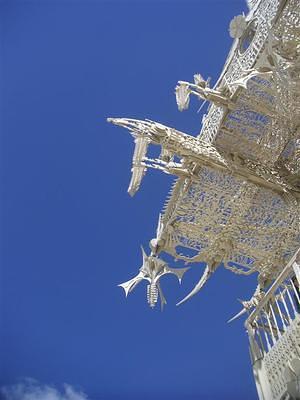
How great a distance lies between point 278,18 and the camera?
5.16 m

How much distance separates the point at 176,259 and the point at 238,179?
1.85 m

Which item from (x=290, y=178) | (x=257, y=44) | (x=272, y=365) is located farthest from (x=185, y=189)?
(x=272, y=365)

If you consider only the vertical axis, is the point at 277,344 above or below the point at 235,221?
below

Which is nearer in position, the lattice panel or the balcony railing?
the balcony railing

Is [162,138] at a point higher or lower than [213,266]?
higher

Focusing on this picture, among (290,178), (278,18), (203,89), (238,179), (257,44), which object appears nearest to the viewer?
(278,18)

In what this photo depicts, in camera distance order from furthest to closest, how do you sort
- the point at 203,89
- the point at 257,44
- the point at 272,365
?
the point at 203,89, the point at 257,44, the point at 272,365

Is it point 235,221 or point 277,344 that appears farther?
point 235,221

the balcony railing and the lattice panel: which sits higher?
the lattice panel

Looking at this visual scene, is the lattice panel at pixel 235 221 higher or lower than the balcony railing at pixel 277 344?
higher

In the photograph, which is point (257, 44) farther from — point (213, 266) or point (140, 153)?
point (213, 266)

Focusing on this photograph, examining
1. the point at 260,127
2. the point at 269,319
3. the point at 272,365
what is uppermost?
the point at 260,127

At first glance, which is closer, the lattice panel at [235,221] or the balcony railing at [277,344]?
the balcony railing at [277,344]

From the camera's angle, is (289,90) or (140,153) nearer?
(289,90)
